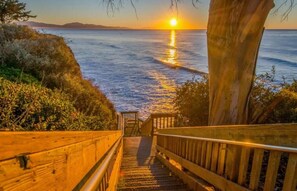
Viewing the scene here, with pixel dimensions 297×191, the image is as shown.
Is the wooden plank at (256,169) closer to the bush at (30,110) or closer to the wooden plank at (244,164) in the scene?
the wooden plank at (244,164)

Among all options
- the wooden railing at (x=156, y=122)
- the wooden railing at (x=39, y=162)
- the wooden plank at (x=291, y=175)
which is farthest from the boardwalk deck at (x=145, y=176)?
the wooden railing at (x=39, y=162)

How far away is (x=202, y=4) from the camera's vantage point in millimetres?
6375

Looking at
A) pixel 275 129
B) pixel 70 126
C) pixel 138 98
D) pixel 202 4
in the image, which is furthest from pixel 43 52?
pixel 138 98

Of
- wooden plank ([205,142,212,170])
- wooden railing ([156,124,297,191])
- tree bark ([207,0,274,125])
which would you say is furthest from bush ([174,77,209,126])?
wooden plank ([205,142,212,170])

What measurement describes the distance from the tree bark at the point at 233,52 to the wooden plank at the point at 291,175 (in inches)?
109

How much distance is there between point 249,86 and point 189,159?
1.68m

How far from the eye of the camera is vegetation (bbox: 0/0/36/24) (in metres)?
14.7

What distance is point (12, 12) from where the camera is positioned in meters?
15.4

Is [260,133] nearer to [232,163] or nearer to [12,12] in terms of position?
Answer: [232,163]

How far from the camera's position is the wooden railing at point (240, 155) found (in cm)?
260

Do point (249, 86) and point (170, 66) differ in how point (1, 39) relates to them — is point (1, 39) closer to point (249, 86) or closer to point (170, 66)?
point (249, 86)

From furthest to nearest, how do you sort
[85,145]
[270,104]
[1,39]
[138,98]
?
[138,98] → [1,39] → [270,104] → [85,145]

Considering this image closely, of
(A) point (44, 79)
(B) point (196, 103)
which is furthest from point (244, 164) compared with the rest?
(A) point (44, 79)

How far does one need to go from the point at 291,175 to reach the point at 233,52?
2880 mm
